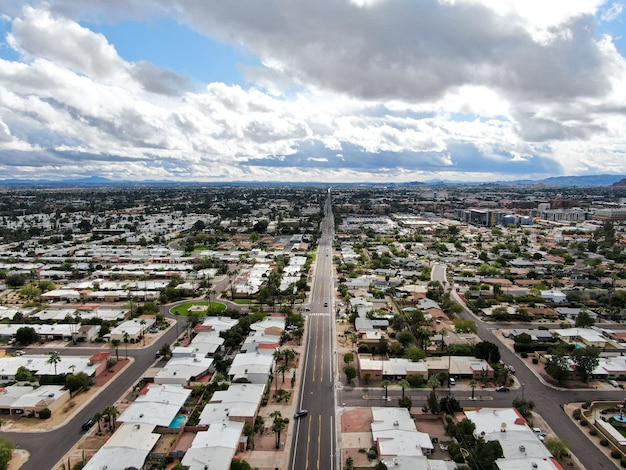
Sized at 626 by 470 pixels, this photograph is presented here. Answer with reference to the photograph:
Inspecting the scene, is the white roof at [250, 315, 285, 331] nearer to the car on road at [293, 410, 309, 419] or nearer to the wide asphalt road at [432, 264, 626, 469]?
the car on road at [293, 410, 309, 419]

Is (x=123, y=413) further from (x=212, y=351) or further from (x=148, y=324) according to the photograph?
(x=148, y=324)

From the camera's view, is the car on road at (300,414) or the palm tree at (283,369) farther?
the palm tree at (283,369)

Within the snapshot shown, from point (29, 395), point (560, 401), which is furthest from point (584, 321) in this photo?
point (29, 395)

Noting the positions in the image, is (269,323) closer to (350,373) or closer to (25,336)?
(350,373)

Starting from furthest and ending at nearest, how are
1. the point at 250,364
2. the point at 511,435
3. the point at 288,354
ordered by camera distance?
the point at 288,354 < the point at 250,364 < the point at 511,435

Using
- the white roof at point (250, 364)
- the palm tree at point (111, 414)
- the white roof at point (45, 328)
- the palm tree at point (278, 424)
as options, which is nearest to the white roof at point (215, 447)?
the palm tree at point (278, 424)

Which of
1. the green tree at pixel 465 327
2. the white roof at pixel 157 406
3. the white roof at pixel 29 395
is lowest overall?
the white roof at pixel 29 395

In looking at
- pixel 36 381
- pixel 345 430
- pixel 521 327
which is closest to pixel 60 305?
pixel 36 381

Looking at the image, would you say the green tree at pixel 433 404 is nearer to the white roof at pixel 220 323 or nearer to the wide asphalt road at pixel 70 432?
the white roof at pixel 220 323
